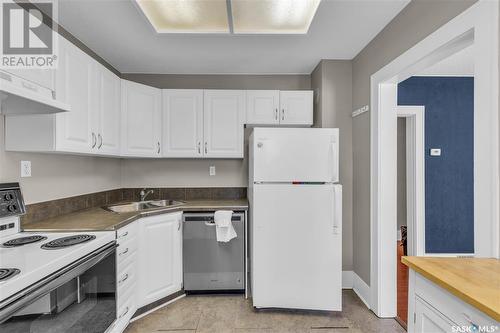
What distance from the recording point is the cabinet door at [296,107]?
2.95 m

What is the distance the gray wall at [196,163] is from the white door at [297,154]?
100 cm

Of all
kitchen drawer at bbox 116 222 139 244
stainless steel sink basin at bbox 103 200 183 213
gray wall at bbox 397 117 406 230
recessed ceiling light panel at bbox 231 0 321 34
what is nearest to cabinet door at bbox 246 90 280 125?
recessed ceiling light panel at bbox 231 0 321 34

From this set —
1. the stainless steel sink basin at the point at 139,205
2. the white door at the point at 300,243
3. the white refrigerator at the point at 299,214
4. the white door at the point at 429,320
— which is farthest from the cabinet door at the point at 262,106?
the white door at the point at 429,320

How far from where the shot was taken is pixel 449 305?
0.91 m

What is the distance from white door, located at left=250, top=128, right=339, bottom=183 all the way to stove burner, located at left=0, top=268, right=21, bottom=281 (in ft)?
5.27

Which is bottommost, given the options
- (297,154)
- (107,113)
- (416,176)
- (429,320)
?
(429,320)

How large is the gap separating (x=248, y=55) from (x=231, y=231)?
1778 mm

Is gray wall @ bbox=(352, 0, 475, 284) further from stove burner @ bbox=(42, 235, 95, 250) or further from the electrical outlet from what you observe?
the electrical outlet

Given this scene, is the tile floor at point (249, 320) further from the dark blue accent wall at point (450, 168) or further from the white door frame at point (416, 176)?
the dark blue accent wall at point (450, 168)

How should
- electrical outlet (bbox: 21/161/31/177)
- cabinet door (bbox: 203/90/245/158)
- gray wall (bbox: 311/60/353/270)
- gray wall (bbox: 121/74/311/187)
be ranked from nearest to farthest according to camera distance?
electrical outlet (bbox: 21/161/31/177) → gray wall (bbox: 311/60/353/270) → cabinet door (bbox: 203/90/245/158) → gray wall (bbox: 121/74/311/187)

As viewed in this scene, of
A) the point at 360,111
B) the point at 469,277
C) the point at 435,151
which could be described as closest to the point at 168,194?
the point at 360,111

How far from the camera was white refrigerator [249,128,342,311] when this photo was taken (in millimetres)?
2230

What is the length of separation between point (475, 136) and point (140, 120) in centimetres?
268

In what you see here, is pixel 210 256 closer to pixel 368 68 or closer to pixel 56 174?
pixel 56 174
